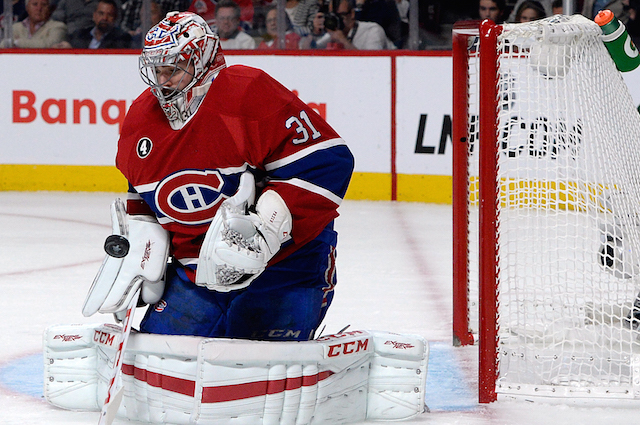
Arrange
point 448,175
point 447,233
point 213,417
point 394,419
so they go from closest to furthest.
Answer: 1. point 213,417
2. point 394,419
3. point 447,233
4. point 448,175

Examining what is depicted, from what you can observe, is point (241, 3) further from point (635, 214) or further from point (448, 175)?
point (635, 214)

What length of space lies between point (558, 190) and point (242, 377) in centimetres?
90

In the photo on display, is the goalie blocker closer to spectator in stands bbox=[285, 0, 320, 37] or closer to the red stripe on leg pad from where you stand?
the red stripe on leg pad

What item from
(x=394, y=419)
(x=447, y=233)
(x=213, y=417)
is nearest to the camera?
(x=213, y=417)

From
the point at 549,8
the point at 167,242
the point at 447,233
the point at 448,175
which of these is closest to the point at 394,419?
the point at 167,242

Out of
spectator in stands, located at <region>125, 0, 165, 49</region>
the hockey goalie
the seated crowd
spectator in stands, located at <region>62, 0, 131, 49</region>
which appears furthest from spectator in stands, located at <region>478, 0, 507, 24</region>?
the hockey goalie

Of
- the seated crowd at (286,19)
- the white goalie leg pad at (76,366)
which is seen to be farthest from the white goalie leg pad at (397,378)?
the seated crowd at (286,19)

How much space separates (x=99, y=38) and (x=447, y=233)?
2.74 m

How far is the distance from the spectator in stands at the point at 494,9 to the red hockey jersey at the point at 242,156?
4025 millimetres

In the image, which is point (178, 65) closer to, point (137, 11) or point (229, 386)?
point (229, 386)

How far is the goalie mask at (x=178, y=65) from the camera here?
2.07 metres

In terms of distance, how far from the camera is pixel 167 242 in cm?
221

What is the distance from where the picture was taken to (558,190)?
2445 mm

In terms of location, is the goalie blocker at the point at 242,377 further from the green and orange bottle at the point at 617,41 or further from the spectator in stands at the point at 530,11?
the spectator in stands at the point at 530,11
